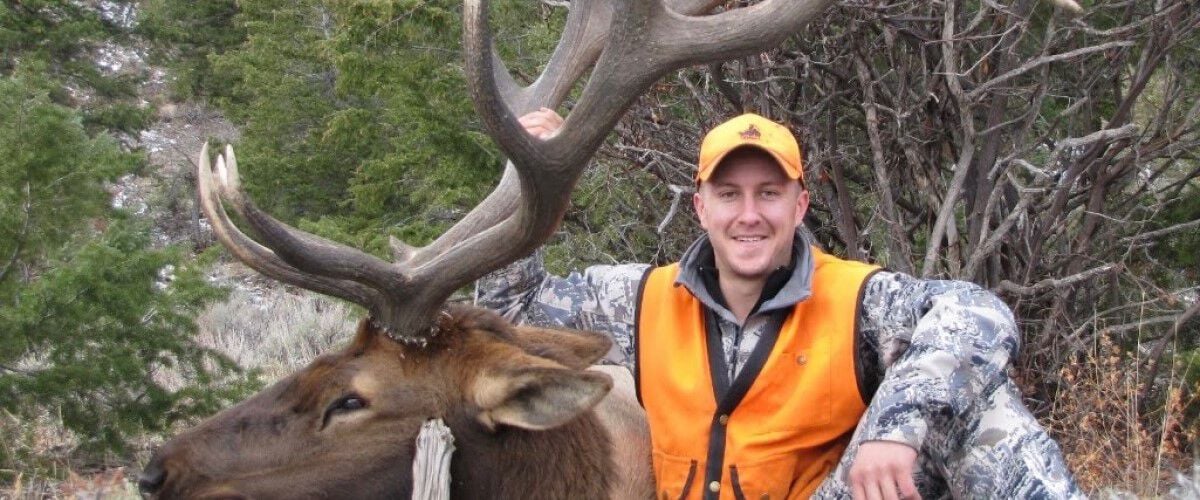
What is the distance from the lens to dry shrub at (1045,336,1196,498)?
5.90 m

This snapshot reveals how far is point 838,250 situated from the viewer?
766cm

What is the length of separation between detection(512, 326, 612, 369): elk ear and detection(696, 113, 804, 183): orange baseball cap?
0.70 metres

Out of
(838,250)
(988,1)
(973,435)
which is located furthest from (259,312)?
(973,435)

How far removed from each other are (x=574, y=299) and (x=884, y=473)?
1630mm

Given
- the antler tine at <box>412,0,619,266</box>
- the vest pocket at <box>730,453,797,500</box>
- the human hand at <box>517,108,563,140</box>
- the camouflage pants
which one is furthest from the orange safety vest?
the antler tine at <box>412,0,619,266</box>

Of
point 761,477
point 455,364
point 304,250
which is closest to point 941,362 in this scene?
point 761,477

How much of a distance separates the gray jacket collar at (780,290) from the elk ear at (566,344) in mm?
372

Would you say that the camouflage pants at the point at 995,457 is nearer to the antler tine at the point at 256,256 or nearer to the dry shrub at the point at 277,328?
the antler tine at the point at 256,256

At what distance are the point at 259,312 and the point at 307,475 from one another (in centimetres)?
994

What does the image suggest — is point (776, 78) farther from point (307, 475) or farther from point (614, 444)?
point (307, 475)

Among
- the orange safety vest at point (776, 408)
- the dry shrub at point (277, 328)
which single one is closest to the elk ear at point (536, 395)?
the orange safety vest at point (776, 408)

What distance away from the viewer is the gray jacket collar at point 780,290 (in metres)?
3.92

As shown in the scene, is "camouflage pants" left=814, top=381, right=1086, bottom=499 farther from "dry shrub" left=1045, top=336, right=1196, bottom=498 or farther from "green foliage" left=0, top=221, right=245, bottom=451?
"green foliage" left=0, top=221, right=245, bottom=451

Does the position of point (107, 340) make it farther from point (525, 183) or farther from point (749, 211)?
point (749, 211)
